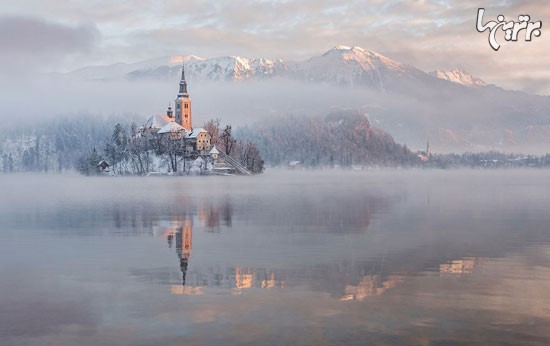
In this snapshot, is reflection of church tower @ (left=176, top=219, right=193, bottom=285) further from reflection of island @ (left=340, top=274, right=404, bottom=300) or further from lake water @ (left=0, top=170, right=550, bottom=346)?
reflection of island @ (left=340, top=274, right=404, bottom=300)

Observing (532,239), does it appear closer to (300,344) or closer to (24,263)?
(300,344)

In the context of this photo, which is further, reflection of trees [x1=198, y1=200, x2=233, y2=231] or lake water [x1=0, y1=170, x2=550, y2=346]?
reflection of trees [x1=198, y1=200, x2=233, y2=231]

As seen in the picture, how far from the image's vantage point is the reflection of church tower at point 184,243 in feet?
106

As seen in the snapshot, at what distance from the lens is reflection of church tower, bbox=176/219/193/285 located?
1268 inches

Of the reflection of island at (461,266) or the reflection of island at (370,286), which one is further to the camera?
the reflection of island at (461,266)

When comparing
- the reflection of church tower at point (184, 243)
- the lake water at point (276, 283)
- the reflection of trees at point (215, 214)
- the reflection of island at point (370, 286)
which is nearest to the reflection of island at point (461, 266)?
the lake water at point (276, 283)

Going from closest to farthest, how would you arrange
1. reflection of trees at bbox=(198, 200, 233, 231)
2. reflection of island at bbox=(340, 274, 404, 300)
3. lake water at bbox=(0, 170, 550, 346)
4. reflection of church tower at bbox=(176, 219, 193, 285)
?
lake water at bbox=(0, 170, 550, 346) → reflection of island at bbox=(340, 274, 404, 300) → reflection of church tower at bbox=(176, 219, 193, 285) → reflection of trees at bbox=(198, 200, 233, 231)

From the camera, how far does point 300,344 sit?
1870 centimetres

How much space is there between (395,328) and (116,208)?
57000 mm

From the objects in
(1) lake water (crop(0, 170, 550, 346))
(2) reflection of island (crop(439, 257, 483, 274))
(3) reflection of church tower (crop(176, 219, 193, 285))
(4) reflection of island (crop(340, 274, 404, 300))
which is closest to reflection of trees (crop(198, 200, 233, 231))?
(1) lake water (crop(0, 170, 550, 346))

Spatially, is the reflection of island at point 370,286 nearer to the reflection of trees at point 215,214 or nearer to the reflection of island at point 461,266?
the reflection of island at point 461,266

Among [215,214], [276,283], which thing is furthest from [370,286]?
[215,214]

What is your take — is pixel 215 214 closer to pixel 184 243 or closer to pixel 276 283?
pixel 184 243

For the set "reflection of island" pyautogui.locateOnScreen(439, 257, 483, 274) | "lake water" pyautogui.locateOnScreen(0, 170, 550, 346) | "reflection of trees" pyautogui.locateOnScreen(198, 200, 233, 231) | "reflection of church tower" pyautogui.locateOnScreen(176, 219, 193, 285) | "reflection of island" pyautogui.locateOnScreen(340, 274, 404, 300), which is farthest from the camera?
"reflection of trees" pyautogui.locateOnScreen(198, 200, 233, 231)
